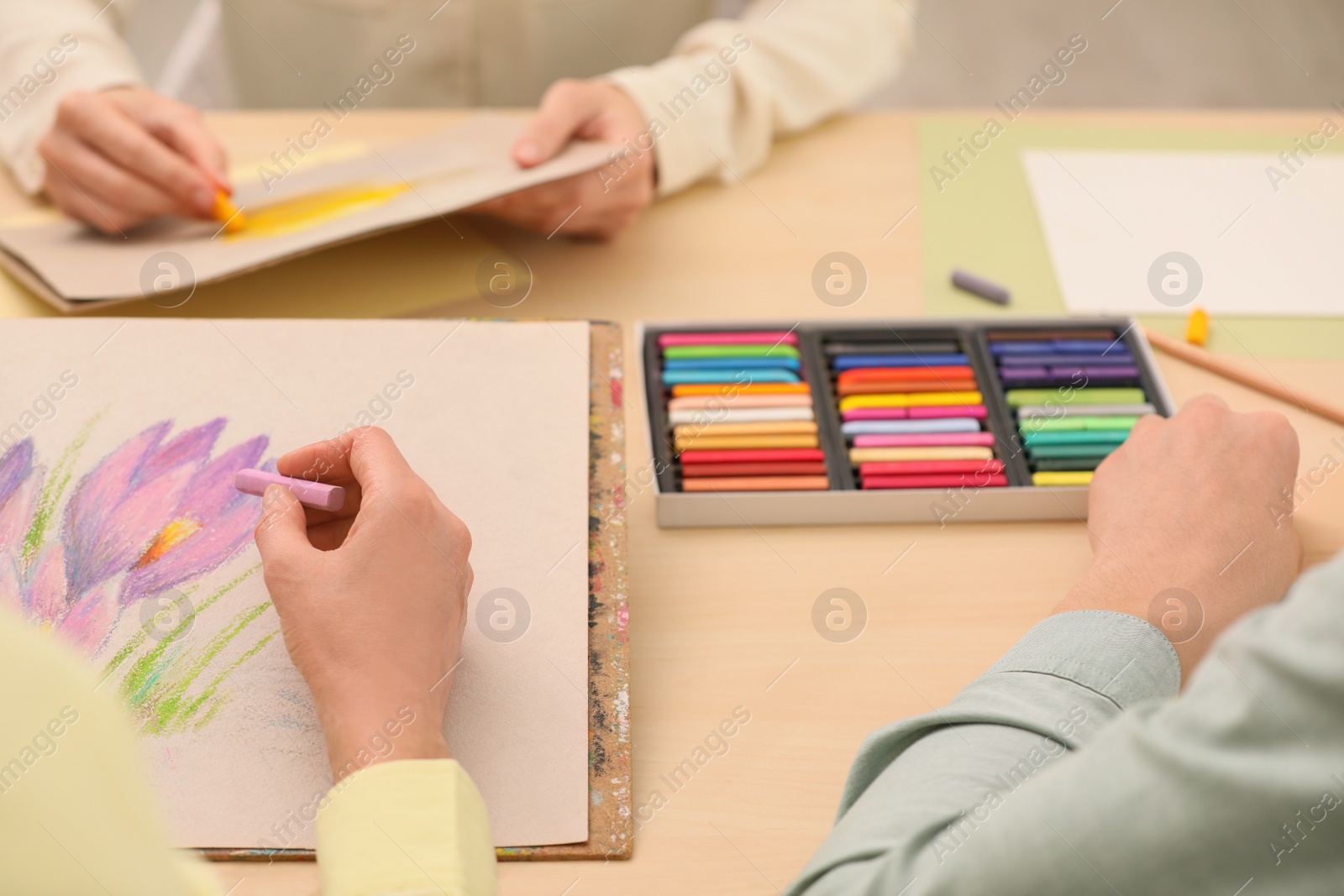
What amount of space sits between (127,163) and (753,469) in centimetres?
64

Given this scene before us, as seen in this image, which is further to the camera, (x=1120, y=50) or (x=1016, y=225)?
(x=1120, y=50)

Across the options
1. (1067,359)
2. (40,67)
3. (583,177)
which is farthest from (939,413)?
(40,67)

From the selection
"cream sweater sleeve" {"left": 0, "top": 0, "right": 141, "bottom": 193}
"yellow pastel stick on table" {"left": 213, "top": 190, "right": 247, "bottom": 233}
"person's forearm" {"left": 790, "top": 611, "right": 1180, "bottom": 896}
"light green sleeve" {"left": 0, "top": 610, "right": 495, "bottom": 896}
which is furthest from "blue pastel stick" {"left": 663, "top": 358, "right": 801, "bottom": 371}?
"cream sweater sleeve" {"left": 0, "top": 0, "right": 141, "bottom": 193}

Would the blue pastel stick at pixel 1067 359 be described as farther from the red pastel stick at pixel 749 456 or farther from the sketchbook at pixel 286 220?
the sketchbook at pixel 286 220

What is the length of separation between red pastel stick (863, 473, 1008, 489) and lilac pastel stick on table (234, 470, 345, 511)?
1.24 ft

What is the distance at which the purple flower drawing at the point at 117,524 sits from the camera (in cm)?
65

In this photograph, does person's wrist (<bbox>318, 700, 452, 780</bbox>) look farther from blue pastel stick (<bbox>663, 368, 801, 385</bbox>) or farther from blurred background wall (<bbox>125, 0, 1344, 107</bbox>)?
blurred background wall (<bbox>125, 0, 1344, 107</bbox>)

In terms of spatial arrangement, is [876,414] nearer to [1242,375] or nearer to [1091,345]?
[1091,345]

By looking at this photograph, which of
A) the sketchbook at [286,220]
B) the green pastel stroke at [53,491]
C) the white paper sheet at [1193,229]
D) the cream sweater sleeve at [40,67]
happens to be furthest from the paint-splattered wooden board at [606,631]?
the cream sweater sleeve at [40,67]

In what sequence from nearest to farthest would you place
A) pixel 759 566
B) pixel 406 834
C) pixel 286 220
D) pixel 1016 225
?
pixel 406 834
pixel 759 566
pixel 286 220
pixel 1016 225

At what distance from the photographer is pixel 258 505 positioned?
0.71 m

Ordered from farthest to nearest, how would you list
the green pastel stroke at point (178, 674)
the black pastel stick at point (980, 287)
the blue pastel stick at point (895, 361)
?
the black pastel stick at point (980, 287), the blue pastel stick at point (895, 361), the green pastel stroke at point (178, 674)

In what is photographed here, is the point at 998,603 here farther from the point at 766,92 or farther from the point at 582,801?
the point at 766,92

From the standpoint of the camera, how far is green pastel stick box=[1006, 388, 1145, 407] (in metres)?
Answer: 0.86
